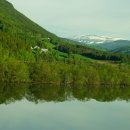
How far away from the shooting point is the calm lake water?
5247 centimetres

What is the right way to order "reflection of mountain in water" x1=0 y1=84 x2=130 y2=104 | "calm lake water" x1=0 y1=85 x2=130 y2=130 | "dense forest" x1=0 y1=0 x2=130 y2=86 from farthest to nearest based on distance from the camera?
1. "dense forest" x1=0 y1=0 x2=130 y2=86
2. "reflection of mountain in water" x1=0 y1=84 x2=130 y2=104
3. "calm lake water" x1=0 y1=85 x2=130 y2=130

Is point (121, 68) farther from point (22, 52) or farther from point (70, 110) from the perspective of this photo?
point (70, 110)

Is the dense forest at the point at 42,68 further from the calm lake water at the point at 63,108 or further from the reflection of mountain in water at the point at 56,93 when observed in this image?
the calm lake water at the point at 63,108

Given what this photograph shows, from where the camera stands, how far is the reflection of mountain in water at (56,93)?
77.1 m

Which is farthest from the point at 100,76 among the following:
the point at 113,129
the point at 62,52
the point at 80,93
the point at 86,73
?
the point at 113,129

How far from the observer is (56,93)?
84.8 metres

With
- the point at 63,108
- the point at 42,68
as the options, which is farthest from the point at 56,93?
the point at 63,108

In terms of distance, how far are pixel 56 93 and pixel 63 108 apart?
695 inches

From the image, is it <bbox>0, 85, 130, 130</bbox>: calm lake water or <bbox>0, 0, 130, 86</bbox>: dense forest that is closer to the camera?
<bbox>0, 85, 130, 130</bbox>: calm lake water

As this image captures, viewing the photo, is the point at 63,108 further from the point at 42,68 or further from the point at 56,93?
the point at 42,68

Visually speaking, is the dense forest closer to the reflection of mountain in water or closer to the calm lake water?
the reflection of mountain in water

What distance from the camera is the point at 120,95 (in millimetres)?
91188

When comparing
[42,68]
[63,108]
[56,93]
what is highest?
[42,68]

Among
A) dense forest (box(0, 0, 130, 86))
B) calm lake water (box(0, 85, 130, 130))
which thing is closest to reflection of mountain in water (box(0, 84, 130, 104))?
calm lake water (box(0, 85, 130, 130))
